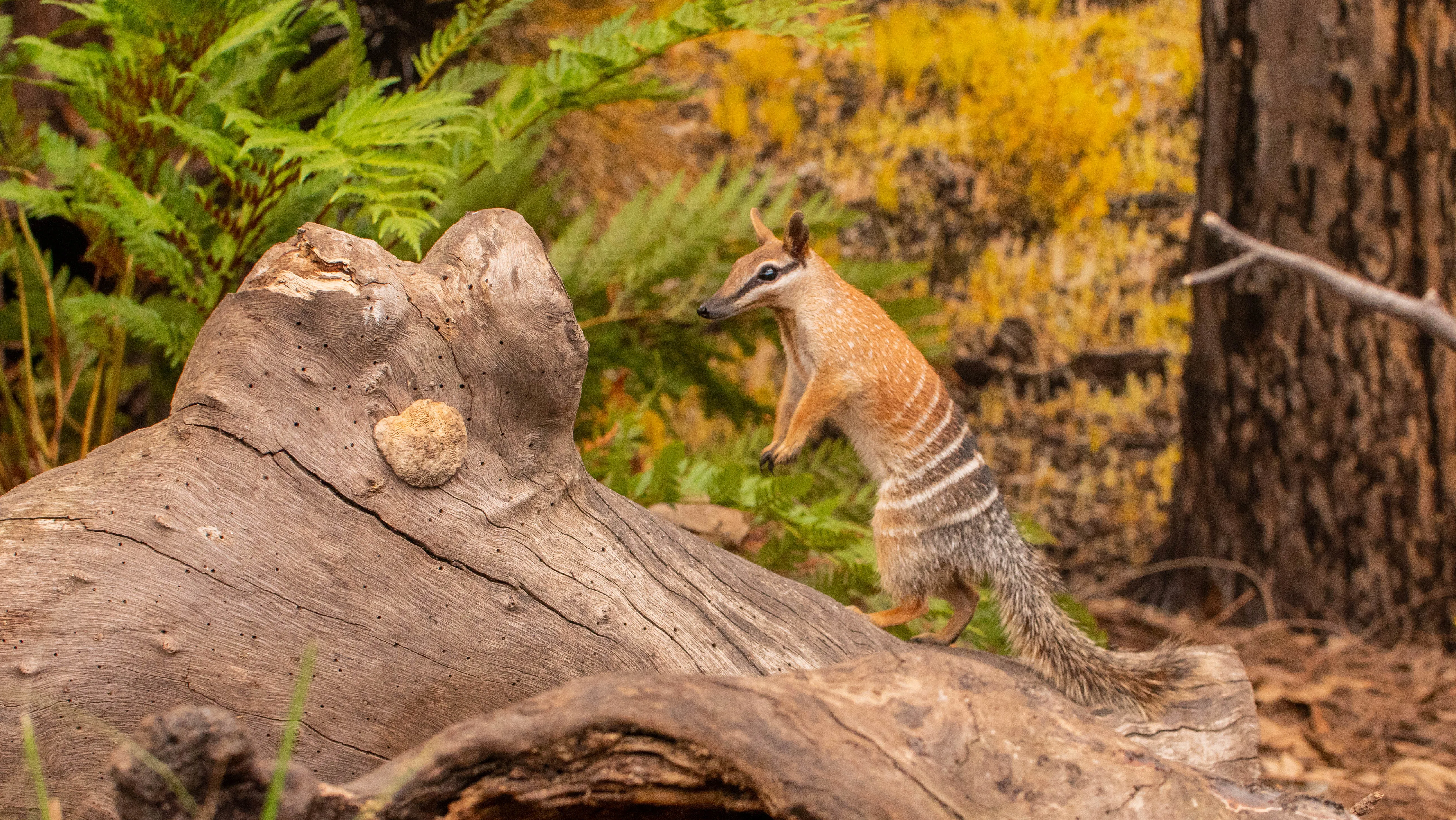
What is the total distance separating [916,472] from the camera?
95.9 inches

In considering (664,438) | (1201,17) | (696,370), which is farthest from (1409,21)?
(664,438)

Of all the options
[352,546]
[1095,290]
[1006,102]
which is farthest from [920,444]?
[1006,102]

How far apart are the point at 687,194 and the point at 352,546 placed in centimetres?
324

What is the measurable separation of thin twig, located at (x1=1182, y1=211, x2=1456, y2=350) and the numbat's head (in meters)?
1.38

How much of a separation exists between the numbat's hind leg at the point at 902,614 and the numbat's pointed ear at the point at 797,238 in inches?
35.4

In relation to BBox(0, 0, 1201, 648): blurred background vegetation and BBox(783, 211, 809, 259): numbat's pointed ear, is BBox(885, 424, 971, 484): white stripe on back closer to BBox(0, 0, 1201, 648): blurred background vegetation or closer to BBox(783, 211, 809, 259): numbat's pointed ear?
BBox(0, 0, 1201, 648): blurred background vegetation

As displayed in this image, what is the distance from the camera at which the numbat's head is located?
7.98 feet

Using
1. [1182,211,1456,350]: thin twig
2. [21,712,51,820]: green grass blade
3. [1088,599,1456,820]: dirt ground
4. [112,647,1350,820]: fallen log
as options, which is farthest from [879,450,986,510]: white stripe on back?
[21,712,51,820]: green grass blade

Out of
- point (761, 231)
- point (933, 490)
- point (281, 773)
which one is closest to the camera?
point (281, 773)

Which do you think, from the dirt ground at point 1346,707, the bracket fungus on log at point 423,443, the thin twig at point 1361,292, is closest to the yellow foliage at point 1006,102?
the thin twig at point 1361,292

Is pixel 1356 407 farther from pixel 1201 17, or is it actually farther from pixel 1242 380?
pixel 1201 17

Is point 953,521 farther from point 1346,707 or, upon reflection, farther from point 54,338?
point 54,338

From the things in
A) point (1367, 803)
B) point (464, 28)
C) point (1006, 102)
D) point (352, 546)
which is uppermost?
point (464, 28)

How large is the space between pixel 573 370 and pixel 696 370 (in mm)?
1900
